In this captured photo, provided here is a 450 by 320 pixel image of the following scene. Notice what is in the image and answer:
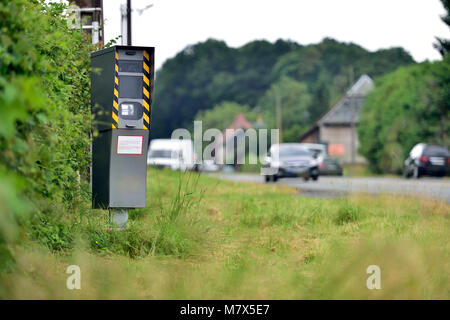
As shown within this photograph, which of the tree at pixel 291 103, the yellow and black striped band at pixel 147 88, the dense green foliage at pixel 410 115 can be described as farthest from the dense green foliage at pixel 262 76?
the yellow and black striped band at pixel 147 88

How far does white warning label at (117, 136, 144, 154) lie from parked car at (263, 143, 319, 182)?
62.4 feet

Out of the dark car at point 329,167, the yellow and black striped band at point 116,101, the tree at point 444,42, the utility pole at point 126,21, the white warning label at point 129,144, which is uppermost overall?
the tree at point 444,42

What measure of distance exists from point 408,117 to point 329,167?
219 inches

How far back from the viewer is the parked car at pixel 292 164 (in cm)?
2658

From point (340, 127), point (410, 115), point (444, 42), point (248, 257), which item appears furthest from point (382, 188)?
point (340, 127)

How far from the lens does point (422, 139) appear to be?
38.1 metres

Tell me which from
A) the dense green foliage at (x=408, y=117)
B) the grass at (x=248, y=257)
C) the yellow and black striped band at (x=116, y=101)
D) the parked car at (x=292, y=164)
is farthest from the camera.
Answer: the dense green foliage at (x=408, y=117)

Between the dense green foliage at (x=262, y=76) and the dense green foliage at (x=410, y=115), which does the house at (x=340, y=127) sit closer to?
the dense green foliage at (x=410, y=115)

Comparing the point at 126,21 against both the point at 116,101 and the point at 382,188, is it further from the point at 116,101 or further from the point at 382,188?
the point at 116,101

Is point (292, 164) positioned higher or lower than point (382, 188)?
higher

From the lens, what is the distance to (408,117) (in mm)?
39406

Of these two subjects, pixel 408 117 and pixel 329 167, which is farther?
pixel 408 117

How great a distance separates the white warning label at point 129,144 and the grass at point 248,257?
2.61ft
